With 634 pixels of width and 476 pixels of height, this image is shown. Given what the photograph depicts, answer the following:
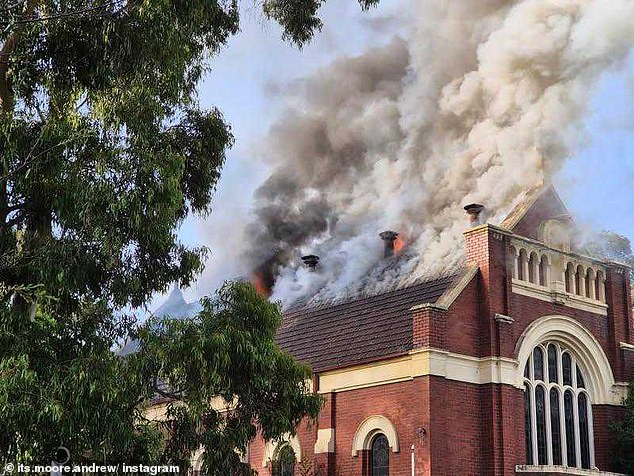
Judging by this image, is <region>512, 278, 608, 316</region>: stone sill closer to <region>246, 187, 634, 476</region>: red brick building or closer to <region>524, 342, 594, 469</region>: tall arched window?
<region>246, 187, 634, 476</region>: red brick building

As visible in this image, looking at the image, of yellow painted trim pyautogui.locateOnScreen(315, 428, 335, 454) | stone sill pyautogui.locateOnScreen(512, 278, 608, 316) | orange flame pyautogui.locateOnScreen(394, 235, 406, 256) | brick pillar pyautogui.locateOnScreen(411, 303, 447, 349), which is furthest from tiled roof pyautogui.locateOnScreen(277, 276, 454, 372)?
orange flame pyautogui.locateOnScreen(394, 235, 406, 256)

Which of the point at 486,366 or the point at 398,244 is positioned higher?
the point at 398,244

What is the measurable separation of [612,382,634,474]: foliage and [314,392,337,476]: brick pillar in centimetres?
787

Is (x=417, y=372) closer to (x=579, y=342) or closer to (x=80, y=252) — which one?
(x=579, y=342)

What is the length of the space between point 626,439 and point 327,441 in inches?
322

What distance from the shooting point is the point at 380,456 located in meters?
24.9

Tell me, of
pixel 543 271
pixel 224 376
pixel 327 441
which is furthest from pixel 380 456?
pixel 224 376

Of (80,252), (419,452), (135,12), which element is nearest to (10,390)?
(80,252)

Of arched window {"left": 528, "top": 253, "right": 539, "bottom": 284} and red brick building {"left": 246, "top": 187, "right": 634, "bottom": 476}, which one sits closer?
red brick building {"left": 246, "top": 187, "right": 634, "bottom": 476}

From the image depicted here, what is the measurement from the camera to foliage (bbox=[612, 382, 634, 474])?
2652 cm

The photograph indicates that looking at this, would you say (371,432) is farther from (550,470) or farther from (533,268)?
(533,268)

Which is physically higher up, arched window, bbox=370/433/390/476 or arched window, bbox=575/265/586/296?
arched window, bbox=575/265/586/296

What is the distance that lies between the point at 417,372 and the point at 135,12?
39.2ft

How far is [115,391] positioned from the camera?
14.1 metres
